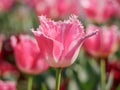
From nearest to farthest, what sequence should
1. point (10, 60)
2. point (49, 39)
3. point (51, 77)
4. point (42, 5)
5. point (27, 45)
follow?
point (49, 39)
point (27, 45)
point (51, 77)
point (10, 60)
point (42, 5)

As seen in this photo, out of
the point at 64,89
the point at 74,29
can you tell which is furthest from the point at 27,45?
the point at 74,29

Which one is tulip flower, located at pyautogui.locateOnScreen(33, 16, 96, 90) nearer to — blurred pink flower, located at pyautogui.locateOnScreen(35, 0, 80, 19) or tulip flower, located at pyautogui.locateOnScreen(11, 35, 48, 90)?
tulip flower, located at pyautogui.locateOnScreen(11, 35, 48, 90)

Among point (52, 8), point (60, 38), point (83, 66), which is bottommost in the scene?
point (83, 66)

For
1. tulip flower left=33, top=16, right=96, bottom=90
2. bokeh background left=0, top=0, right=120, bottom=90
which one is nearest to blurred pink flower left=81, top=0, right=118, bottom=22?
bokeh background left=0, top=0, right=120, bottom=90

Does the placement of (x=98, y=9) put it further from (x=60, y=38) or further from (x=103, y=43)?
(x=60, y=38)

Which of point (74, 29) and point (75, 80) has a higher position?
point (74, 29)

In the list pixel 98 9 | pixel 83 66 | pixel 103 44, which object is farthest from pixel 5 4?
pixel 103 44

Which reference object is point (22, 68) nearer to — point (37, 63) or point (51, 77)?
point (37, 63)
